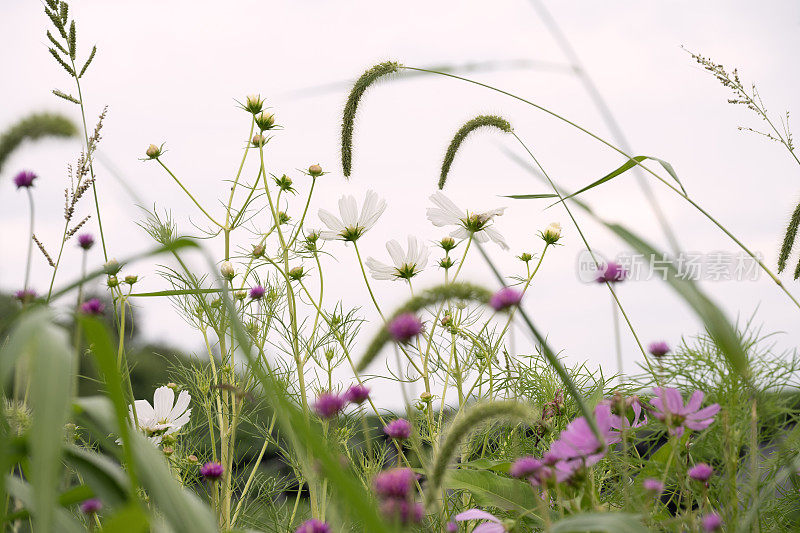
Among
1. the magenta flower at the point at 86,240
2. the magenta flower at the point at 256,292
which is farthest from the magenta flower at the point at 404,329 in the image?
the magenta flower at the point at 86,240

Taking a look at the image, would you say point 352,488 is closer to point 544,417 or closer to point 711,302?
point 711,302

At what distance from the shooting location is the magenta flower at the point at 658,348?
27.3 inches

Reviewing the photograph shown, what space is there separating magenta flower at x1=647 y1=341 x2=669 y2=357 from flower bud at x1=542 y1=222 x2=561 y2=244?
54 centimetres

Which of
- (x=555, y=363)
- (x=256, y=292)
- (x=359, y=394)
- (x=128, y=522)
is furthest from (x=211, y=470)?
(x=555, y=363)

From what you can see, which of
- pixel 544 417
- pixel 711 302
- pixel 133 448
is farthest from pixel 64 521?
pixel 544 417

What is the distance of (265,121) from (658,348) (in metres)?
0.84

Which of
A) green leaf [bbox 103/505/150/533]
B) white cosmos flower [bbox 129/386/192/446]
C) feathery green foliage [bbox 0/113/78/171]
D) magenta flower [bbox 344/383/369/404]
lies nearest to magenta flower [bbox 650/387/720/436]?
magenta flower [bbox 344/383/369/404]

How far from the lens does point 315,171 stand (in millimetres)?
1263

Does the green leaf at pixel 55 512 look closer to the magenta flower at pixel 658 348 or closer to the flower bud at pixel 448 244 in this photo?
the magenta flower at pixel 658 348

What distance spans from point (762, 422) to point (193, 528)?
685 millimetres

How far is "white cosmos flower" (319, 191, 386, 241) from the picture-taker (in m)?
1.23

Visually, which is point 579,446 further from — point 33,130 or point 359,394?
point 33,130

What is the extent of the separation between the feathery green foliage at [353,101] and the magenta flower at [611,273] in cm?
46

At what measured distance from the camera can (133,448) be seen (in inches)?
18.8
